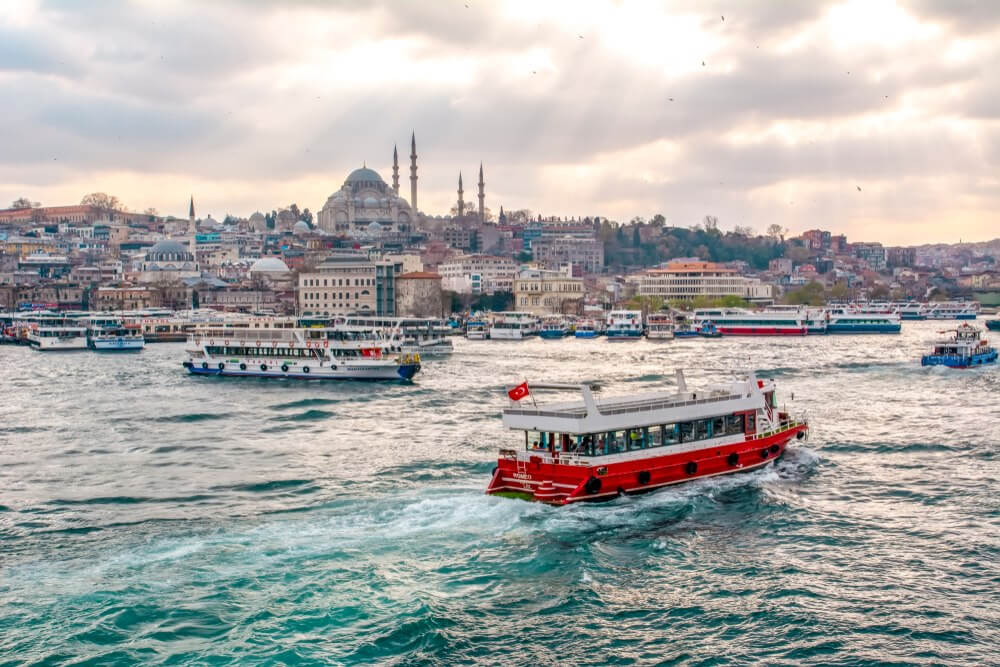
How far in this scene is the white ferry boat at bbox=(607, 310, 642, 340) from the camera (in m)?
68.3

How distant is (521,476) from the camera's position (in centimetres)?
1529

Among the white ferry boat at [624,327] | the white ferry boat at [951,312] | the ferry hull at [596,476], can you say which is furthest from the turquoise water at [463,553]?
the white ferry boat at [951,312]

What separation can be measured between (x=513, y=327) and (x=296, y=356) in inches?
1313

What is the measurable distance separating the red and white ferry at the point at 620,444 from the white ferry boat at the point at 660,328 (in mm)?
50143

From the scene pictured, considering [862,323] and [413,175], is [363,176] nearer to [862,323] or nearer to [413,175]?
[413,175]

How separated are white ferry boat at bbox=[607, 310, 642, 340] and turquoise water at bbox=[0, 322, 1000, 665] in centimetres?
4346

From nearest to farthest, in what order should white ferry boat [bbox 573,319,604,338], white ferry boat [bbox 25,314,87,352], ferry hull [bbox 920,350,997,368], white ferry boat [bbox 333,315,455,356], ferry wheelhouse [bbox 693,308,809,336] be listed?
ferry hull [bbox 920,350,997,368] < white ferry boat [bbox 333,315,455,356] < white ferry boat [bbox 25,314,87,352] < ferry wheelhouse [bbox 693,308,809,336] < white ferry boat [bbox 573,319,604,338]

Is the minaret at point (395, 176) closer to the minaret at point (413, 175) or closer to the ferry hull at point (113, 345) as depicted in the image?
the minaret at point (413, 175)

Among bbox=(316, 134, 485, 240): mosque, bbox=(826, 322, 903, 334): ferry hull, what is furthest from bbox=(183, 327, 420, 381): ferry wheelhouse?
bbox=(316, 134, 485, 240): mosque

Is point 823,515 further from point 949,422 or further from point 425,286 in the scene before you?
point 425,286

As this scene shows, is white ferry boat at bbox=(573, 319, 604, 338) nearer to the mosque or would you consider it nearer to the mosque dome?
the mosque dome

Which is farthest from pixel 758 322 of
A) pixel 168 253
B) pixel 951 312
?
pixel 168 253

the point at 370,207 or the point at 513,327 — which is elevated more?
the point at 370,207

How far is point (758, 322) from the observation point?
2753 inches
